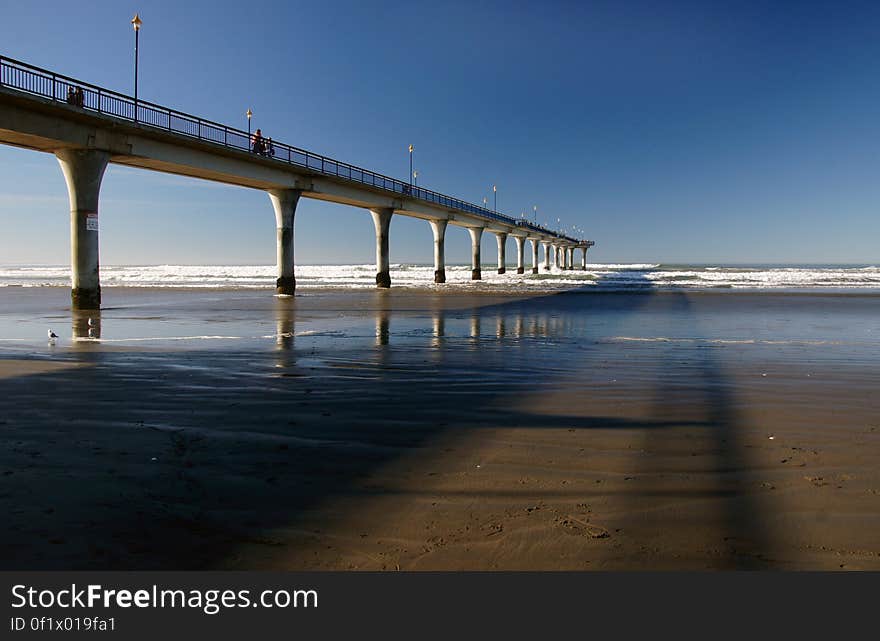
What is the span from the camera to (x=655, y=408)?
21.5ft

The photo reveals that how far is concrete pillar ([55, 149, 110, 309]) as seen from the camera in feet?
76.5

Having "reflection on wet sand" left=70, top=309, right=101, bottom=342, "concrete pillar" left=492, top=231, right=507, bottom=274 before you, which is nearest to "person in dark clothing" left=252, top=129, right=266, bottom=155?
"reflection on wet sand" left=70, top=309, right=101, bottom=342

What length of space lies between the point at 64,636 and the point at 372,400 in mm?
4483

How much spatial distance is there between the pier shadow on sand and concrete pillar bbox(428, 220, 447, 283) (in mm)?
52028

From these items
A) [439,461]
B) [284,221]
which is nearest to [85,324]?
[439,461]

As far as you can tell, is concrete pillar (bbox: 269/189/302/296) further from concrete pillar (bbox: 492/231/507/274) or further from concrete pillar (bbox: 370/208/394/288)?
concrete pillar (bbox: 492/231/507/274)

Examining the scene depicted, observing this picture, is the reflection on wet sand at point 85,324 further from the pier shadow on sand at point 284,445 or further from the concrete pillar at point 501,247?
the concrete pillar at point 501,247

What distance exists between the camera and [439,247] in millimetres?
64312

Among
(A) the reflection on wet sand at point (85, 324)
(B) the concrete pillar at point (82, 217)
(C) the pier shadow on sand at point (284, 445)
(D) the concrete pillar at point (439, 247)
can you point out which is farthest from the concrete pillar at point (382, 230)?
(C) the pier shadow on sand at point (284, 445)

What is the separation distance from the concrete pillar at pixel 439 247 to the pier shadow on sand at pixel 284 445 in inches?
2048

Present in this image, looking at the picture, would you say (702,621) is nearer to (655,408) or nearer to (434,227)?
(655,408)

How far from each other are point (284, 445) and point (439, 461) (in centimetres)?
132

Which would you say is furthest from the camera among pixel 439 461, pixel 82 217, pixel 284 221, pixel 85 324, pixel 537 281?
pixel 537 281

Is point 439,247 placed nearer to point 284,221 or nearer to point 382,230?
point 382,230
